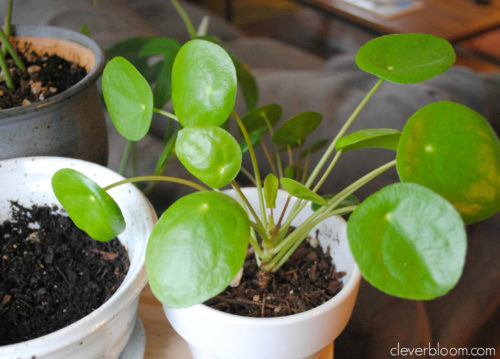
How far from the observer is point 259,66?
2.04 metres

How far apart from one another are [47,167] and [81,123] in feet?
0.28

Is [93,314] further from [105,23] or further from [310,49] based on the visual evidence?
[310,49]

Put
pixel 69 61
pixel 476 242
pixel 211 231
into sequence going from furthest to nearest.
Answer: pixel 476 242
pixel 69 61
pixel 211 231

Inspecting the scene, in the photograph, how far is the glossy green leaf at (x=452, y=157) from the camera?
451 mm

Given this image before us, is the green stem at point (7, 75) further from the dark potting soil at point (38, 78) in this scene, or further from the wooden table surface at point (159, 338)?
the wooden table surface at point (159, 338)

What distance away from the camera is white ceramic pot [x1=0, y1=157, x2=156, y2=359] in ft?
1.51

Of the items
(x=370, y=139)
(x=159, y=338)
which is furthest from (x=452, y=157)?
(x=159, y=338)

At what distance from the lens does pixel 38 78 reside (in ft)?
2.42

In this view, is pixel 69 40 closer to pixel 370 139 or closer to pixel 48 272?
pixel 48 272

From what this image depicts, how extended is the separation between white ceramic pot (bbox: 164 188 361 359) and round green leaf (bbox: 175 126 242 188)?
0.16 metres

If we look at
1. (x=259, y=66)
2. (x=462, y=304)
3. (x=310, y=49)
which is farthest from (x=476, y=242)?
(x=310, y=49)

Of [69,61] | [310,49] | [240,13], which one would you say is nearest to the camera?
[69,61]

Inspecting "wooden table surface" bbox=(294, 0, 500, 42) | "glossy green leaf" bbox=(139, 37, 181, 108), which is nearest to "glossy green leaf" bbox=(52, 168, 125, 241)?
"glossy green leaf" bbox=(139, 37, 181, 108)

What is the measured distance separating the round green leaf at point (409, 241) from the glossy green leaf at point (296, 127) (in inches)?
10.8
